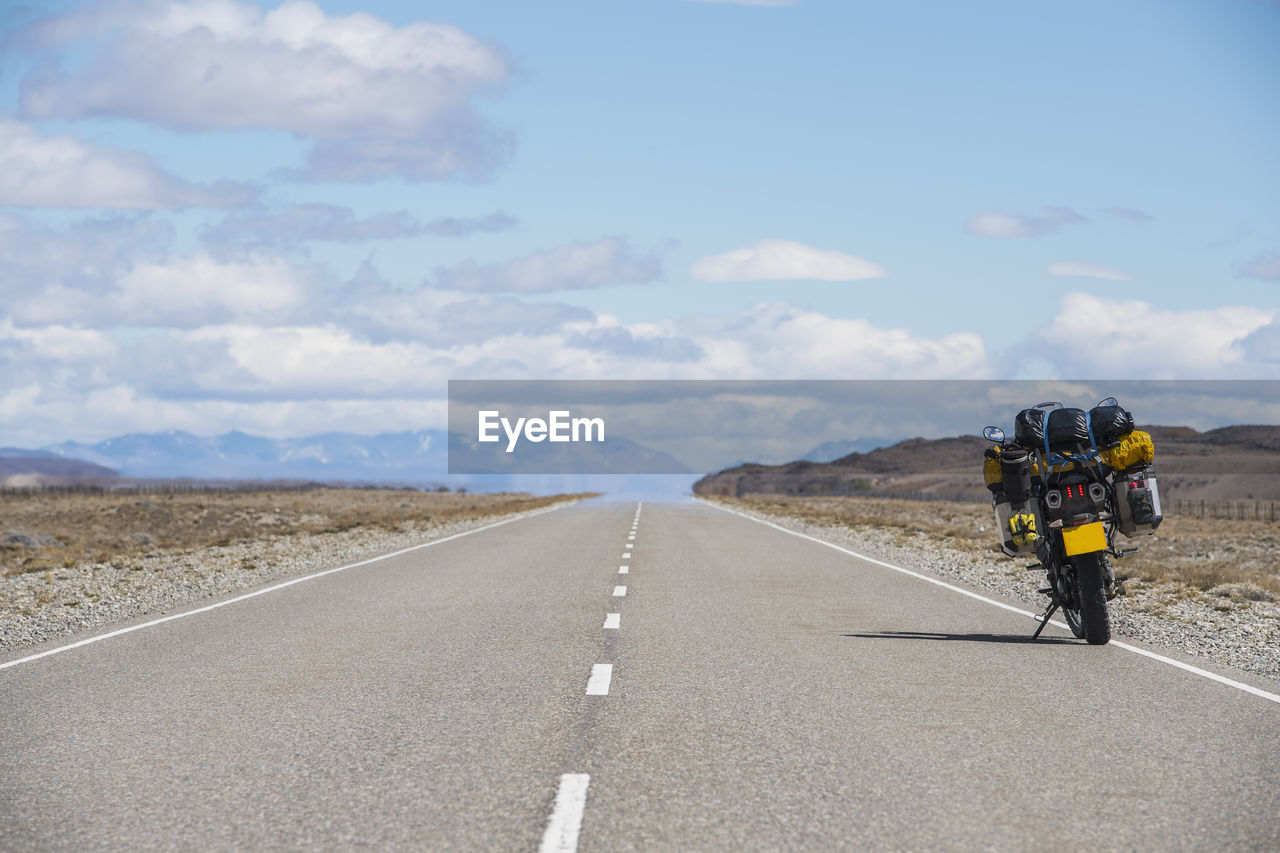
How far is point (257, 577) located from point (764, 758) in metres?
15.3

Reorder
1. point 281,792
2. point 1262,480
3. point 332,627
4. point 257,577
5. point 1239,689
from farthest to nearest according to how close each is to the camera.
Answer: point 1262,480
point 257,577
point 332,627
point 1239,689
point 281,792

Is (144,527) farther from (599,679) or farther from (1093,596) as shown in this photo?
(1093,596)

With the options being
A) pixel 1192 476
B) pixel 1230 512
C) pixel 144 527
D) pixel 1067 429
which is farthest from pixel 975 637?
pixel 1192 476

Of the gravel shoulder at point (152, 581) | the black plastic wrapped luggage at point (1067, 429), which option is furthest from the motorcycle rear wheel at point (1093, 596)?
the gravel shoulder at point (152, 581)

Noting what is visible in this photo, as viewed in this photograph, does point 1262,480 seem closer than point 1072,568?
No

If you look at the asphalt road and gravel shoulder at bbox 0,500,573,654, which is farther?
gravel shoulder at bbox 0,500,573,654

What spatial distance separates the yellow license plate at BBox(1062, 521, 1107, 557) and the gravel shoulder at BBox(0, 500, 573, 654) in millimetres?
9697

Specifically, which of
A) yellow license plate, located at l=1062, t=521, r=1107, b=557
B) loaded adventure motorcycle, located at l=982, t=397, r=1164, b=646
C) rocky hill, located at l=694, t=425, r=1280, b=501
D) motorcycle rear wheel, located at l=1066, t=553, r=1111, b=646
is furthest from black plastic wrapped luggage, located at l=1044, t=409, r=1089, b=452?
rocky hill, located at l=694, t=425, r=1280, b=501

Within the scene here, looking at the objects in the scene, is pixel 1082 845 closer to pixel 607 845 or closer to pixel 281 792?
pixel 607 845

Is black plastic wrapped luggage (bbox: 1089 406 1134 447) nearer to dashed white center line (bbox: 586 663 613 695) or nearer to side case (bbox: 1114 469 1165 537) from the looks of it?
side case (bbox: 1114 469 1165 537)

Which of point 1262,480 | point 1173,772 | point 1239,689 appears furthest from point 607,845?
point 1262,480

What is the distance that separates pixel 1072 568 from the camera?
10859 millimetres

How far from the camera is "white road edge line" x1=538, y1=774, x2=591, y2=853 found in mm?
4777

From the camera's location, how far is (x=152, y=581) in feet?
64.7
